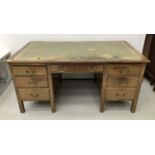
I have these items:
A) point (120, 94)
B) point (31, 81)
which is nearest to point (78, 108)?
point (120, 94)

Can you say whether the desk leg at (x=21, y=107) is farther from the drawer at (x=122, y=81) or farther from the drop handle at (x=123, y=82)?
the drop handle at (x=123, y=82)

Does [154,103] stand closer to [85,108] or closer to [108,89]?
[108,89]

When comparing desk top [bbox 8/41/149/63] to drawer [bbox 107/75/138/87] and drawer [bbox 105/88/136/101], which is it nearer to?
drawer [bbox 107/75/138/87]

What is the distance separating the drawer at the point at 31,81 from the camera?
154 centimetres

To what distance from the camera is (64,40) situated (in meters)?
2.19

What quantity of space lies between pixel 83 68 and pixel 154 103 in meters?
1.08

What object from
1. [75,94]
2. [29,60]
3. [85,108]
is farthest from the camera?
[75,94]

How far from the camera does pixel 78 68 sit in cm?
147

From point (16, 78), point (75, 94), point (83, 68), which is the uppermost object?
point (83, 68)

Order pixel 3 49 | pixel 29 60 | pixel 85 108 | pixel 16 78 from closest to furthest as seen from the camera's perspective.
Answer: pixel 29 60
pixel 16 78
pixel 85 108
pixel 3 49

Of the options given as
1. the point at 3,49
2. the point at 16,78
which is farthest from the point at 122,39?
the point at 3,49

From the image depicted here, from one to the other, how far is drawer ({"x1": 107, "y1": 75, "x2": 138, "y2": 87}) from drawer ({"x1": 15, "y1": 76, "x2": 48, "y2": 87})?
2.15 feet

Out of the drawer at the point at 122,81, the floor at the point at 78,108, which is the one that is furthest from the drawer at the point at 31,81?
the drawer at the point at 122,81

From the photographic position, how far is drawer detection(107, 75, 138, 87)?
5.00 feet
